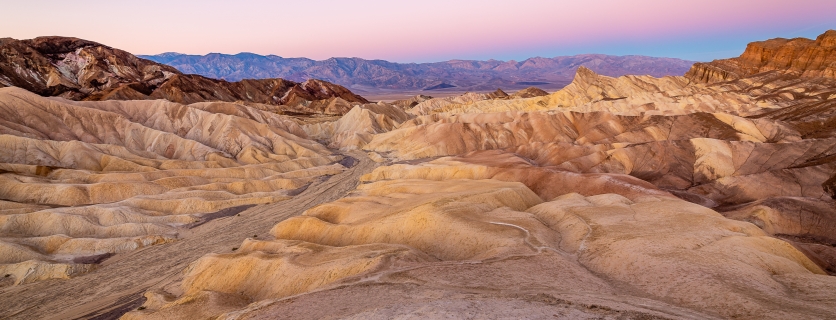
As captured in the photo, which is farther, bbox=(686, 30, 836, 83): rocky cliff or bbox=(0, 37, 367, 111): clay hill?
bbox=(0, 37, 367, 111): clay hill

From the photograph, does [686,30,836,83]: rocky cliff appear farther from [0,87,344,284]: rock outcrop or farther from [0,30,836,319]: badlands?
[0,87,344,284]: rock outcrop

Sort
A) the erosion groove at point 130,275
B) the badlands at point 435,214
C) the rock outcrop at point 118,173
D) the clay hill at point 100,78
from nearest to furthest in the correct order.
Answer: the badlands at point 435,214 → the erosion groove at point 130,275 → the rock outcrop at point 118,173 → the clay hill at point 100,78

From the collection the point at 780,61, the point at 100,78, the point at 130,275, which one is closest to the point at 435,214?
the point at 130,275

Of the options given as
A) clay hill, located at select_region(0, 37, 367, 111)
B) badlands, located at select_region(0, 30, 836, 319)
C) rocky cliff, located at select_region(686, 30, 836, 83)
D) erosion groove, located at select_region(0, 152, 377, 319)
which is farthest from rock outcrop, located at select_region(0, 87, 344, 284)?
rocky cliff, located at select_region(686, 30, 836, 83)

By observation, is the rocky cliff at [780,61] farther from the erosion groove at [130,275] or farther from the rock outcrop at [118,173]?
the erosion groove at [130,275]

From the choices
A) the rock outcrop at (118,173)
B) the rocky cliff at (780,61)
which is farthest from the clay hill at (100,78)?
the rocky cliff at (780,61)
